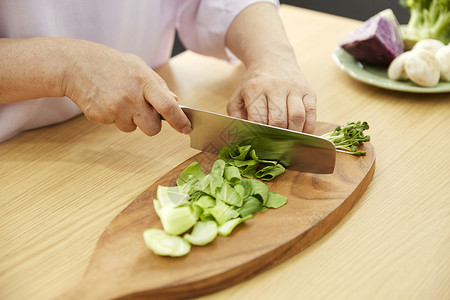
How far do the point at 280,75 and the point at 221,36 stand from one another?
1.14ft

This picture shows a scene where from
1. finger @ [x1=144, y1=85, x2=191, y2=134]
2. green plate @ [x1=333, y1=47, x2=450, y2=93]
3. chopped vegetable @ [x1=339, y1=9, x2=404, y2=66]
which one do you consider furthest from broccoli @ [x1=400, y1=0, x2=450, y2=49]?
finger @ [x1=144, y1=85, x2=191, y2=134]

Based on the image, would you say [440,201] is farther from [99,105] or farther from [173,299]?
[99,105]

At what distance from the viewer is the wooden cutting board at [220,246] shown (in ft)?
2.85

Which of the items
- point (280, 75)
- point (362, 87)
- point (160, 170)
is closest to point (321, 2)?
point (362, 87)

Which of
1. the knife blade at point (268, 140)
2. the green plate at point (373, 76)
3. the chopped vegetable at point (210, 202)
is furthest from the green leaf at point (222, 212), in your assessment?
the green plate at point (373, 76)

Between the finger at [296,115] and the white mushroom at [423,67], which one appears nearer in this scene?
the finger at [296,115]

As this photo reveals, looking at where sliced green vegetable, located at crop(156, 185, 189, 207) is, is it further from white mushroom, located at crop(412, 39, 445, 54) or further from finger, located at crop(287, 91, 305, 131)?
white mushroom, located at crop(412, 39, 445, 54)

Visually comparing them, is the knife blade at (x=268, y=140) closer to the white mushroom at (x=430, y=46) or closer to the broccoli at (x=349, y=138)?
the broccoli at (x=349, y=138)

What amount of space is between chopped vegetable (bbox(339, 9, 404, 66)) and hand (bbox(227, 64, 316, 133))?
0.32 m

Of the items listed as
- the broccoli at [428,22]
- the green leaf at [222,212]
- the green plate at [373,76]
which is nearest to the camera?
the green leaf at [222,212]

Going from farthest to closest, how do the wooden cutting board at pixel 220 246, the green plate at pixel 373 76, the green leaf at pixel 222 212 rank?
the green plate at pixel 373 76, the green leaf at pixel 222 212, the wooden cutting board at pixel 220 246

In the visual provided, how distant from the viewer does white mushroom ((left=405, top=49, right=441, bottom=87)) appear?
55.8 inches

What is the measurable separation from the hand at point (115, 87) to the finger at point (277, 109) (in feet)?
0.67

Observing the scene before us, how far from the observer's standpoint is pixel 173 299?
0.88 m
